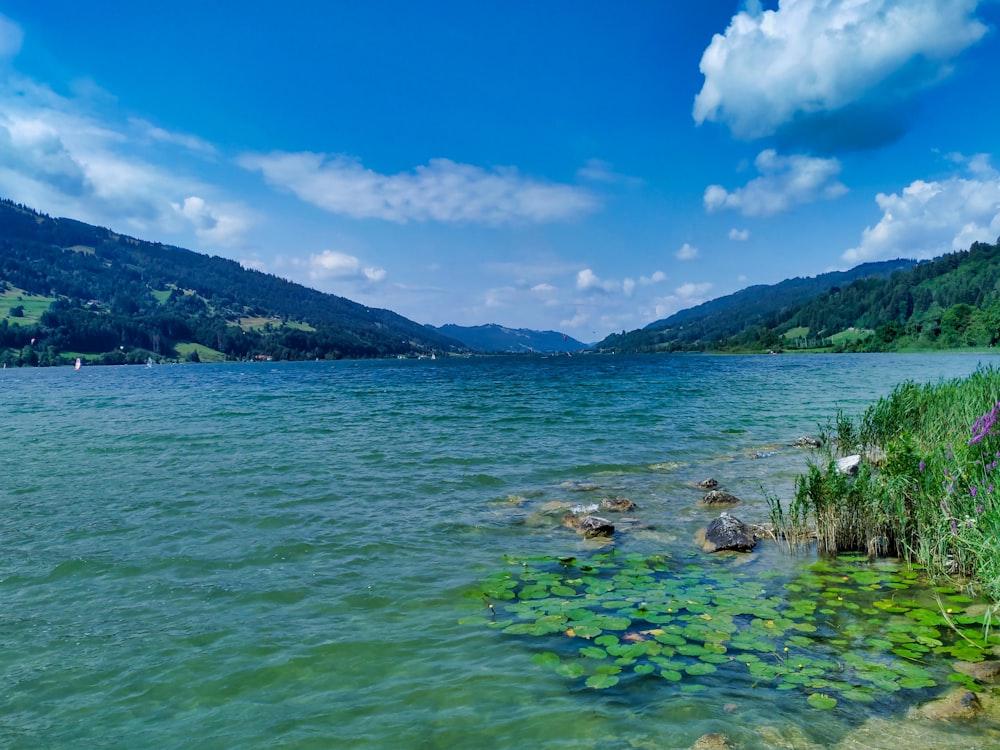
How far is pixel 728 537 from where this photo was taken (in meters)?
11.8

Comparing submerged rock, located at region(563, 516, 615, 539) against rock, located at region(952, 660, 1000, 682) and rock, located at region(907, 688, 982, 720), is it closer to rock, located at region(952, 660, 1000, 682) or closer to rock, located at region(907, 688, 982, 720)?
rock, located at region(952, 660, 1000, 682)

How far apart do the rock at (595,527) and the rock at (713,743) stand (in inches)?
289

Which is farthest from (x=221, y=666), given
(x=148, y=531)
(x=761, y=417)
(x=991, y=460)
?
(x=761, y=417)

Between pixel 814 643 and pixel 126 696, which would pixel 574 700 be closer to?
pixel 814 643

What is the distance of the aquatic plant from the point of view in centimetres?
667

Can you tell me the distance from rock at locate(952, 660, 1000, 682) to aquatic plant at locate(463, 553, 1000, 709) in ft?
0.50

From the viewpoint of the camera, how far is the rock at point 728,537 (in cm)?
1162

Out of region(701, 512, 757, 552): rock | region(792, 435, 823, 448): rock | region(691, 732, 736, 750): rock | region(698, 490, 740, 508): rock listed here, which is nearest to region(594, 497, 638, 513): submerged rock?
region(698, 490, 740, 508): rock

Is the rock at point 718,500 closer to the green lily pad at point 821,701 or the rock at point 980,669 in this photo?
the rock at point 980,669

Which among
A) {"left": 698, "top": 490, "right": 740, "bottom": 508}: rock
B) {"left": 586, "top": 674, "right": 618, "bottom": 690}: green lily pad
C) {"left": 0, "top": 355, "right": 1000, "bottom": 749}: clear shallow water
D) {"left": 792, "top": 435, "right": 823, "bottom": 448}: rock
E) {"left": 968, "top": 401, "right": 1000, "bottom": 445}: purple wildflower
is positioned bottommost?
{"left": 0, "top": 355, "right": 1000, "bottom": 749}: clear shallow water

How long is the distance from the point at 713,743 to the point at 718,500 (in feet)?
36.4

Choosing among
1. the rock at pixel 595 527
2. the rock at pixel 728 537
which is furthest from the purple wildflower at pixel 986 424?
the rock at pixel 595 527

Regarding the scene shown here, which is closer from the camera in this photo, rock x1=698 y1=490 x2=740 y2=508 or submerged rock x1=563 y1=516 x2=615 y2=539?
submerged rock x1=563 y1=516 x2=615 y2=539

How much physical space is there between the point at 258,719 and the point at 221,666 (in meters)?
1.53
